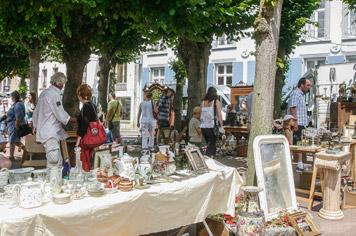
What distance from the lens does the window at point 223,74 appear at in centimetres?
2673

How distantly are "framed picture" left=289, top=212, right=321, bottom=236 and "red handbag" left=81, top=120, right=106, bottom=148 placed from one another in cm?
255

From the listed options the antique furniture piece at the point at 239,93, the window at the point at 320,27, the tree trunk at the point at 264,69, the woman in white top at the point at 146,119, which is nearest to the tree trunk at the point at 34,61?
the woman in white top at the point at 146,119

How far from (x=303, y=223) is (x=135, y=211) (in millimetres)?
2264

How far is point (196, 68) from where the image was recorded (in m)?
12.5

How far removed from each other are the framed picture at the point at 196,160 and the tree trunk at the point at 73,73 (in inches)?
194

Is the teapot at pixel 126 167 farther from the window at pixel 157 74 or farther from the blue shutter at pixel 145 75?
the blue shutter at pixel 145 75

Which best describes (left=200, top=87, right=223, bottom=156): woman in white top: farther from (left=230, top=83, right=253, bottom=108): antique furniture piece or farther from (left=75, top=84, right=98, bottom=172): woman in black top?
(left=230, top=83, right=253, bottom=108): antique furniture piece

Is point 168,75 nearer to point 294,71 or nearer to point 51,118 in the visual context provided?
point 294,71

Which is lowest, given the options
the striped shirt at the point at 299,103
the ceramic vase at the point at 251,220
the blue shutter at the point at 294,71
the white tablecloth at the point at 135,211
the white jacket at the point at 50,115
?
the ceramic vase at the point at 251,220

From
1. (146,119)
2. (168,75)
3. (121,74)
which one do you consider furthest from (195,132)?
(121,74)

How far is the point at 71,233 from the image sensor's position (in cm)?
273

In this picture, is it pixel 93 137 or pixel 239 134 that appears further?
pixel 239 134

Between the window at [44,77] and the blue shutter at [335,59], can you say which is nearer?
the blue shutter at [335,59]

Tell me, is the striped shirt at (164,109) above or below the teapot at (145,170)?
above
